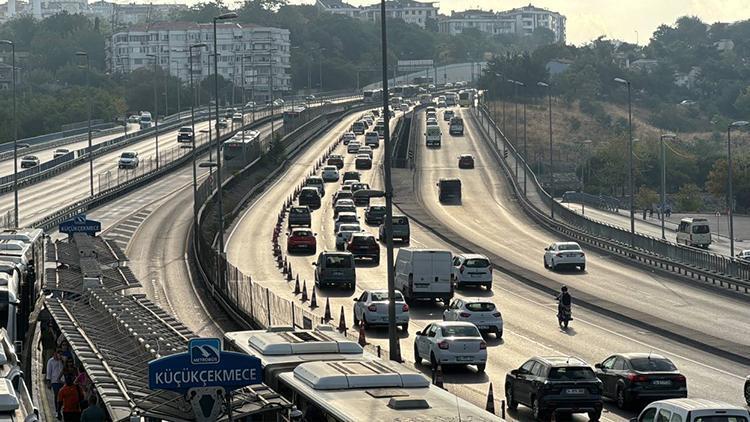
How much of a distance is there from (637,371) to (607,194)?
128875mm

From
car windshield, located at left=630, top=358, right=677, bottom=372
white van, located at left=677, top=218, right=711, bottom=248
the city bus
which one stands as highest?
the city bus

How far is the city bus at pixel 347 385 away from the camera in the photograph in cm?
1783

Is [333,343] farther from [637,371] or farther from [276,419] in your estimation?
[637,371]

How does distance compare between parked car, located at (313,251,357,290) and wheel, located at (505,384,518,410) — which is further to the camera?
parked car, located at (313,251,357,290)

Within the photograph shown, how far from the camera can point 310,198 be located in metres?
92.8

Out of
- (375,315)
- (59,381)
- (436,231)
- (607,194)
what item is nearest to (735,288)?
(375,315)

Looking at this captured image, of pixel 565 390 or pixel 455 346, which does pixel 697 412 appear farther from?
pixel 455 346

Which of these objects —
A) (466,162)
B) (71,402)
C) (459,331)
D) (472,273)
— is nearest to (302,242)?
(472,273)

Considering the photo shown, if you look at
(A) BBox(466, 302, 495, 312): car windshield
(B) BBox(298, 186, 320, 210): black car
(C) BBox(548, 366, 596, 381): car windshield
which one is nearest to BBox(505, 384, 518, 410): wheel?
(C) BBox(548, 366, 596, 381): car windshield

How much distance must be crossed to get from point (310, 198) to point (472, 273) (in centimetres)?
3779

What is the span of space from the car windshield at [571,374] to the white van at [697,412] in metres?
6.16

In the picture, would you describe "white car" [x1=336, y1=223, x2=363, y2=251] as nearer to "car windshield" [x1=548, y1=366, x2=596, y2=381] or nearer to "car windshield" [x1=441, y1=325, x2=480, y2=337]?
"car windshield" [x1=441, y1=325, x2=480, y2=337]

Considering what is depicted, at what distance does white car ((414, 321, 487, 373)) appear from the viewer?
35.4 metres

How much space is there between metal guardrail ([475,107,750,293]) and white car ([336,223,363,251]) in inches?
488
